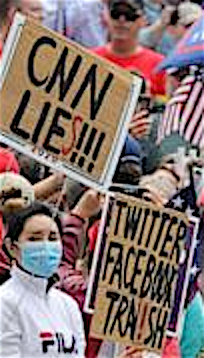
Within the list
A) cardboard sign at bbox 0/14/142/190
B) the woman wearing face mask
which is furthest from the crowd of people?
cardboard sign at bbox 0/14/142/190

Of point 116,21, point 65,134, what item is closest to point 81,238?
point 65,134

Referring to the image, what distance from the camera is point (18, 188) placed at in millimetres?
5344

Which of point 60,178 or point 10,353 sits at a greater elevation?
point 60,178

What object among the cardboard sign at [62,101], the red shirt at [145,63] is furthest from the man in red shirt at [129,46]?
the cardboard sign at [62,101]

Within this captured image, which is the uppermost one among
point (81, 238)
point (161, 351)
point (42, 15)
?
point (42, 15)

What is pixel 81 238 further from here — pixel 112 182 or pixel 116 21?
Result: pixel 116 21

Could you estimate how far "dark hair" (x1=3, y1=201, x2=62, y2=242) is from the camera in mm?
5195

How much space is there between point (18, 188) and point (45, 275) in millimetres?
331

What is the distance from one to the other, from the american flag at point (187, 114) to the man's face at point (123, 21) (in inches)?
21.0

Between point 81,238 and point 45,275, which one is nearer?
point 45,275

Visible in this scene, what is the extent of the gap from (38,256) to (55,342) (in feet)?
0.97

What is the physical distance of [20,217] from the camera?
17.0ft

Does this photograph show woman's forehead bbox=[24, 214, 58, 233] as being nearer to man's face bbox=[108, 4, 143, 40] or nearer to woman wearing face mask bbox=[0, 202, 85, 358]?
woman wearing face mask bbox=[0, 202, 85, 358]

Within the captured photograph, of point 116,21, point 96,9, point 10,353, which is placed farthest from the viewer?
point 96,9
